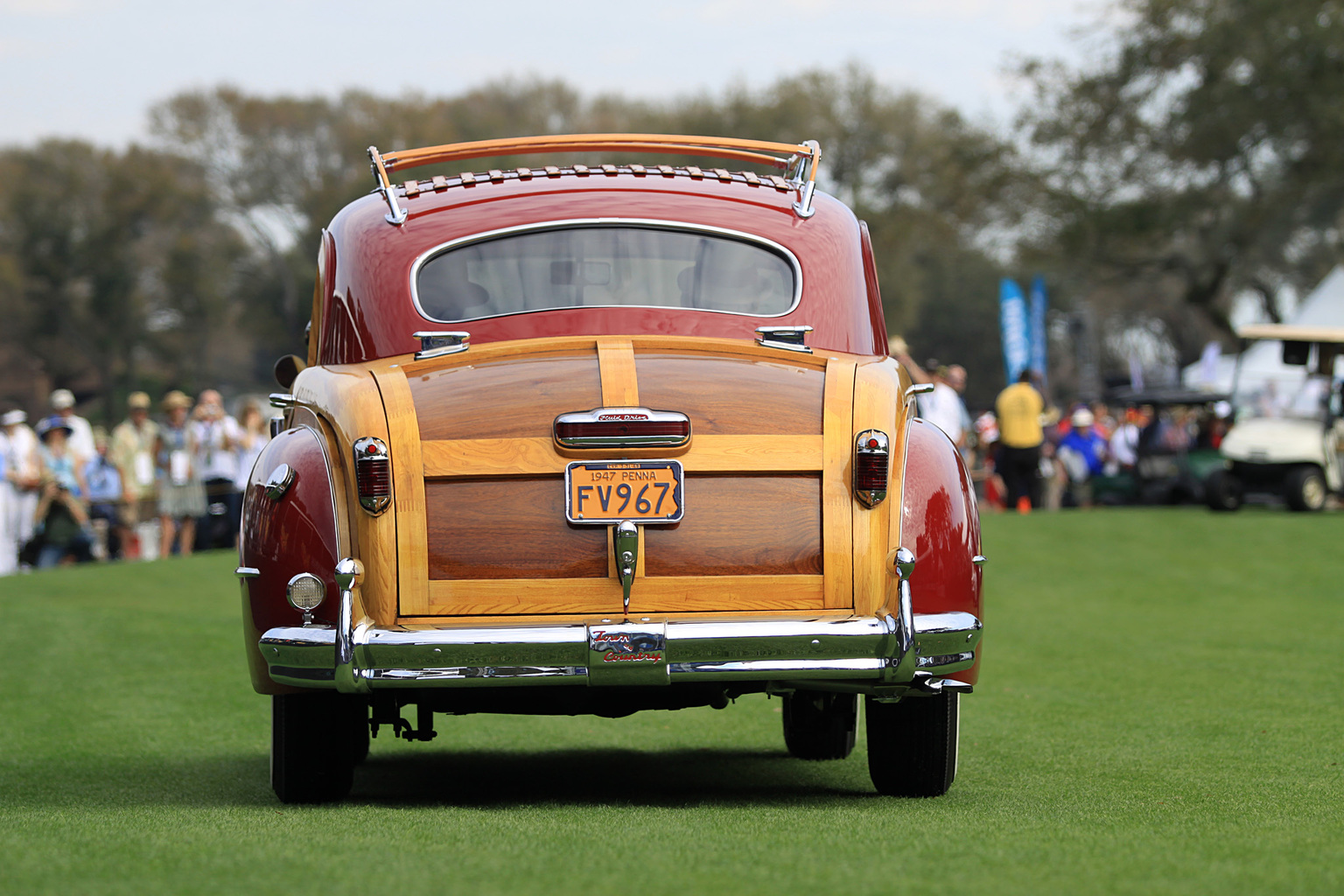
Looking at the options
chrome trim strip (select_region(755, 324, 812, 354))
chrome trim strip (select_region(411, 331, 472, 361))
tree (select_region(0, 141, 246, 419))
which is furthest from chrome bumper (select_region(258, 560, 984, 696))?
tree (select_region(0, 141, 246, 419))

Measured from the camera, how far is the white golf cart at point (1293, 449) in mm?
21297

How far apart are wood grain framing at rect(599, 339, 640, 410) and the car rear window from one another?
1.92 feet

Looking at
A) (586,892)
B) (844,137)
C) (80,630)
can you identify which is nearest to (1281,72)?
(844,137)

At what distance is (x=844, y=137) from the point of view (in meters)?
59.9

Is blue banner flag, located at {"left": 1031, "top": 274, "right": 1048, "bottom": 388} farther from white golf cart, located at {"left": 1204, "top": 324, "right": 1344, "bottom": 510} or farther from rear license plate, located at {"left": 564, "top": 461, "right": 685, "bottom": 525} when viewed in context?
rear license plate, located at {"left": 564, "top": 461, "right": 685, "bottom": 525}

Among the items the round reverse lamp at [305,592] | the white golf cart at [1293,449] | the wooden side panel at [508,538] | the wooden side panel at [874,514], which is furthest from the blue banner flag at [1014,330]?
the round reverse lamp at [305,592]

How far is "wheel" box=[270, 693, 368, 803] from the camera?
17.2ft

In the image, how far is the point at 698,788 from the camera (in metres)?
5.91

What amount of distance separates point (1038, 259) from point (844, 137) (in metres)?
20.4

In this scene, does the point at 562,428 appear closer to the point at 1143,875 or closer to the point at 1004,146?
the point at 1143,875

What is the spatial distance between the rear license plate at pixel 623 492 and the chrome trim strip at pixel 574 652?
0.31 m

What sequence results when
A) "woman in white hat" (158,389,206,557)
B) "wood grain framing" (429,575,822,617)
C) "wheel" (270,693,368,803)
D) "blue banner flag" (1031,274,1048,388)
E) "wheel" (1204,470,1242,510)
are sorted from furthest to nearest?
"blue banner flag" (1031,274,1048,388)
"wheel" (1204,470,1242,510)
"woman in white hat" (158,389,206,557)
"wheel" (270,693,368,803)
"wood grain framing" (429,575,822,617)

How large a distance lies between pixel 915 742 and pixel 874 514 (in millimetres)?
954

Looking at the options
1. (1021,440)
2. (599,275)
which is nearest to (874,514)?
(599,275)
